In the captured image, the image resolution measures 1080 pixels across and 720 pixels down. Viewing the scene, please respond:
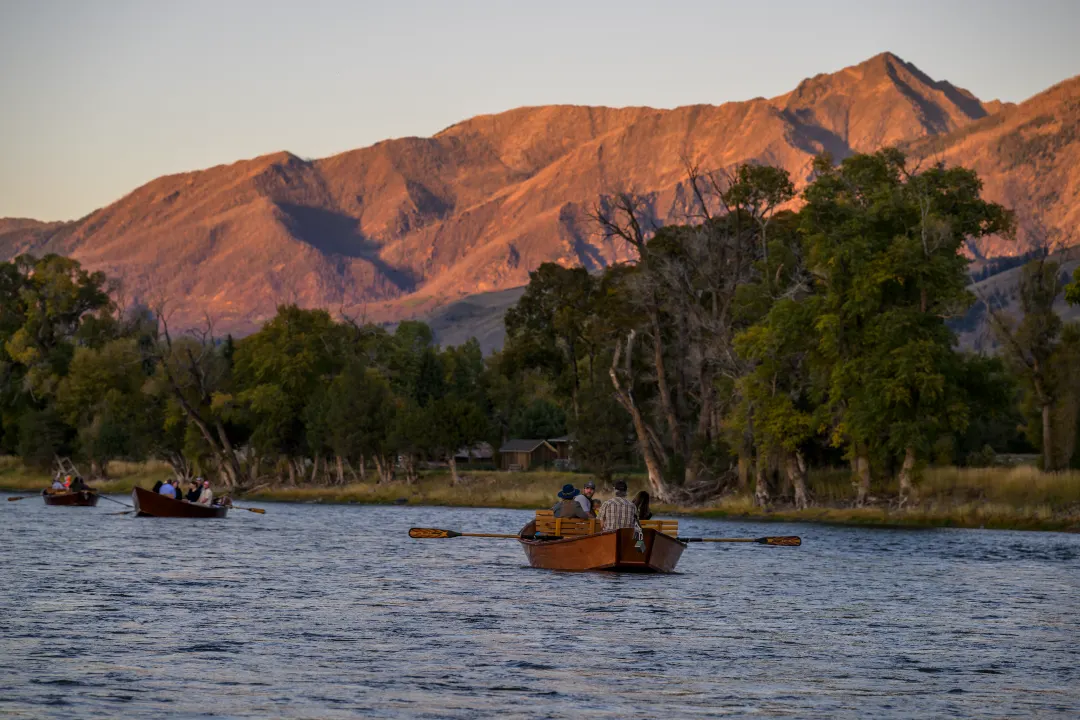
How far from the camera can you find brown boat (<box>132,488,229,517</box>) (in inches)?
2852

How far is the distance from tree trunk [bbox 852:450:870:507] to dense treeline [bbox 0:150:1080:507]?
0.11 m

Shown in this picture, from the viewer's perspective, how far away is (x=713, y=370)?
277 ft

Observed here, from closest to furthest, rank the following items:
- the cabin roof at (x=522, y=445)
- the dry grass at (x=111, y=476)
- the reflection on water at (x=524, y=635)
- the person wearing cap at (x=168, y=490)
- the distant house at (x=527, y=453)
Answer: the reflection on water at (x=524, y=635)
the person wearing cap at (x=168, y=490)
the dry grass at (x=111, y=476)
the distant house at (x=527, y=453)
the cabin roof at (x=522, y=445)

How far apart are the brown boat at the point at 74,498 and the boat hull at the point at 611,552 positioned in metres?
54.0

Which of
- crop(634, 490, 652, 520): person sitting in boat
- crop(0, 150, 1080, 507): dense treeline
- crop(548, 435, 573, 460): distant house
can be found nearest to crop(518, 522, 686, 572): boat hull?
crop(634, 490, 652, 520): person sitting in boat

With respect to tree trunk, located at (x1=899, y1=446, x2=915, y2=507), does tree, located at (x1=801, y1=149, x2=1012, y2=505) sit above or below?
above

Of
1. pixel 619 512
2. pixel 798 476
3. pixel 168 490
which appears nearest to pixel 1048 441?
pixel 798 476

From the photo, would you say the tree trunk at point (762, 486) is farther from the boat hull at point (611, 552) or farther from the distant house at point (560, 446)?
the distant house at point (560, 446)

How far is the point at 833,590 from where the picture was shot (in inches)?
1483

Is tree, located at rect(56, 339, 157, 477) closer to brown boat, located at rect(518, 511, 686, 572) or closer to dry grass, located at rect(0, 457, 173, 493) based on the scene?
dry grass, located at rect(0, 457, 173, 493)

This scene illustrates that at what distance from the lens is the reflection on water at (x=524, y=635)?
66.4ft

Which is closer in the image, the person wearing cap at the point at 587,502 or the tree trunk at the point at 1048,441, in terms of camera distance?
the person wearing cap at the point at 587,502

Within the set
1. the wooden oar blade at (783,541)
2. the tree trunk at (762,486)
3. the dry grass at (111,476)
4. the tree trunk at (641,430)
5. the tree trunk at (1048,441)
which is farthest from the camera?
the dry grass at (111,476)

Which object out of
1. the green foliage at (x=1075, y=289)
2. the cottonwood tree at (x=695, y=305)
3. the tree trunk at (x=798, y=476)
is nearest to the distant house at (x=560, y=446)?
the cottonwood tree at (x=695, y=305)
